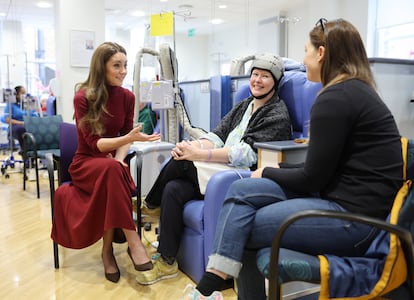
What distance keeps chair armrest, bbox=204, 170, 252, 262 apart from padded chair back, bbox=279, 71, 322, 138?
1.58 feet

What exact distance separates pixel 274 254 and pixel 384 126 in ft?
1.74

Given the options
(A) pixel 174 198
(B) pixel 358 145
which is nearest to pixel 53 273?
(A) pixel 174 198

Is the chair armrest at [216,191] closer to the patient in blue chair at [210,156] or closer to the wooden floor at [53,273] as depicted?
the patient in blue chair at [210,156]

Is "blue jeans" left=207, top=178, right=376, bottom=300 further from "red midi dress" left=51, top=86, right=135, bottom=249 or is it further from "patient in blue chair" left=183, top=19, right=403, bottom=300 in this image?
"red midi dress" left=51, top=86, right=135, bottom=249

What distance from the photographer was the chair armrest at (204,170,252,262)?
5.93ft

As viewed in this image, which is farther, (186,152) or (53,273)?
A: (53,273)

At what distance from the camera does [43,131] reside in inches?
167

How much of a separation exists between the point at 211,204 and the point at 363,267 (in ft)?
2.78

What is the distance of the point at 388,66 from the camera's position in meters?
2.25

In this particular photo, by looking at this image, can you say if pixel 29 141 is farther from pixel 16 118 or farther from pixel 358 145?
pixel 358 145

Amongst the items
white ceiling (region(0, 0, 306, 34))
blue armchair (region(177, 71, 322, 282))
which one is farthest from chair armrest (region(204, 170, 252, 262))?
white ceiling (region(0, 0, 306, 34))

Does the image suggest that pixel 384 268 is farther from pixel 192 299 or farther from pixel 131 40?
pixel 131 40

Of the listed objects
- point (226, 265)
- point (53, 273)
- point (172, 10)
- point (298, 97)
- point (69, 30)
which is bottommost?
point (53, 273)

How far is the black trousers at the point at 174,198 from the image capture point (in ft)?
6.98
